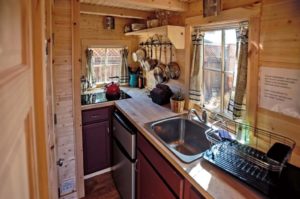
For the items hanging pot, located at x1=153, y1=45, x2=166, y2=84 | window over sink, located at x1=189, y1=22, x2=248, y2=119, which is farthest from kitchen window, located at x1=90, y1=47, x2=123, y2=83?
window over sink, located at x1=189, y1=22, x2=248, y2=119

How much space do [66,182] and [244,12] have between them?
7.43 ft

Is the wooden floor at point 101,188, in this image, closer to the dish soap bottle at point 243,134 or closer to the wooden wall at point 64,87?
the wooden wall at point 64,87

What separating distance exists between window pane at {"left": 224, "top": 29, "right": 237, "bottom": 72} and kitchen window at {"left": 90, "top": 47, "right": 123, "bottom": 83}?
1.96m

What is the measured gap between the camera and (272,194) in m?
0.91

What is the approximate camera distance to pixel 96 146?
2.44 meters

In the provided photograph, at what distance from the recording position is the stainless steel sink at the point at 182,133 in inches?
69.0

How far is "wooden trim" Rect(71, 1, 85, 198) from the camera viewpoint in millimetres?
1873

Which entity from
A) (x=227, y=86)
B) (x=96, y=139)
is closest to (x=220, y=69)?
(x=227, y=86)

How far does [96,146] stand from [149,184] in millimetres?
1058

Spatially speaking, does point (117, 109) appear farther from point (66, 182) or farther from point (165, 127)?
point (66, 182)

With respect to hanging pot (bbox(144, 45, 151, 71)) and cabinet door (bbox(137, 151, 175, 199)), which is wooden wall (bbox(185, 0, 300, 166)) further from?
hanging pot (bbox(144, 45, 151, 71))

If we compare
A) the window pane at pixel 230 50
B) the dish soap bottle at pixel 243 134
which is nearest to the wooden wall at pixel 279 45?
the dish soap bottle at pixel 243 134

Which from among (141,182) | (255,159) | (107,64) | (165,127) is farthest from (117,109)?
(255,159)

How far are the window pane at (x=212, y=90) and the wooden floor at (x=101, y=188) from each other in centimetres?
145
